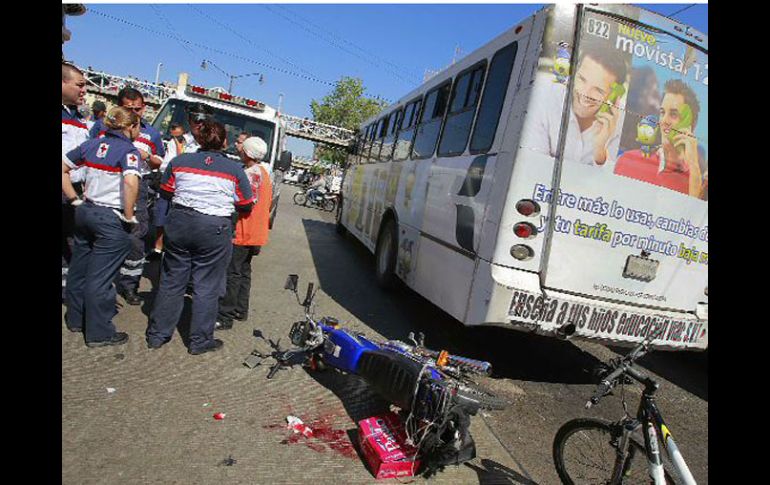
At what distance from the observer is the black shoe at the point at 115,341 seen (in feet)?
13.3

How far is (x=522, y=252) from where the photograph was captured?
4129mm

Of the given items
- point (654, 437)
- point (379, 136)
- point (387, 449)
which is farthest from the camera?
point (379, 136)

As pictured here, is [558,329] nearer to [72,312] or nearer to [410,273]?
[410,273]

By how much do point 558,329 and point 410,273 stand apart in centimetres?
224

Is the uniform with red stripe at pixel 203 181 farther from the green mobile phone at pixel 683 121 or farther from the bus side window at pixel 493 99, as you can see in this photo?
the green mobile phone at pixel 683 121

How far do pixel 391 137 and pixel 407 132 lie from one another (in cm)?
121

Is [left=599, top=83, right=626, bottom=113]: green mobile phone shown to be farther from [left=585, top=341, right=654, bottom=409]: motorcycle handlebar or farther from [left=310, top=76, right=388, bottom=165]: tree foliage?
[left=310, top=76, right=388, bottom=165]: tree foliage

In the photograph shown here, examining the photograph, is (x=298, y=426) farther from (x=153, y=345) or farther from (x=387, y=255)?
(x=387, y=255)

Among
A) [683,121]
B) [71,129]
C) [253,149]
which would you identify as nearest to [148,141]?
[71,129]

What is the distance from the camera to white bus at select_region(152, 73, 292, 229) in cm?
781

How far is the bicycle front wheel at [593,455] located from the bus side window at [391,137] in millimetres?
6204

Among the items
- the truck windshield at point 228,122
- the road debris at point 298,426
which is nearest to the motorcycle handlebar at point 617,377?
the road debris at point 298,426

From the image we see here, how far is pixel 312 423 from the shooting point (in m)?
3.38

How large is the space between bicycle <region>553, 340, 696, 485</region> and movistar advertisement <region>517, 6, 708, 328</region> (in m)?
1.53
